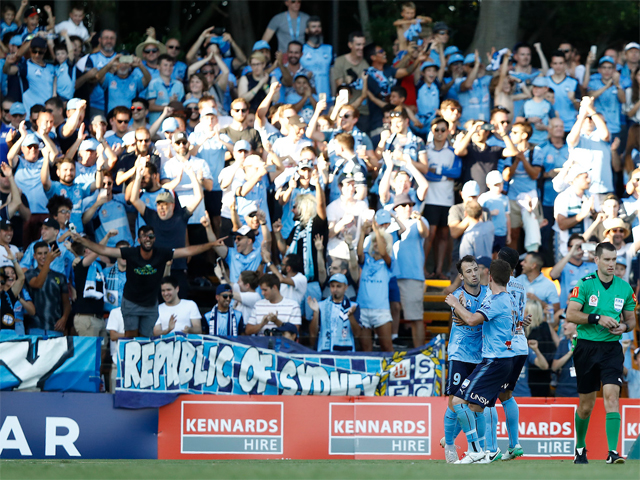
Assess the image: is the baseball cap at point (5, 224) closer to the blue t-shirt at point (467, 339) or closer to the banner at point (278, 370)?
the banner at point (278, 370)

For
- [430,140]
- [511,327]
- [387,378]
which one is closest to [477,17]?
[430,140]

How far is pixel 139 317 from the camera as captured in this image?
40.6ft

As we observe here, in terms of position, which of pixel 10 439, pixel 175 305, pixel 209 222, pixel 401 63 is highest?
pixel 401 63

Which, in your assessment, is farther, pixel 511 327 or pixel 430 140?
pixel 430 140

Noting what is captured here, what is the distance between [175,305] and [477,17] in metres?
11.8

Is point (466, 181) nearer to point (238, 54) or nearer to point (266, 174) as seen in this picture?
point (266, 174)

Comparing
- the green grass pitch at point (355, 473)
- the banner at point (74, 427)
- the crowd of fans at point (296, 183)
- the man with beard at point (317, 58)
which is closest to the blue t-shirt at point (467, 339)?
the green grass pitch at point (355, 473)


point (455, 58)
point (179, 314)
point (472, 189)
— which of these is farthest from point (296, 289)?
point (455, 58)

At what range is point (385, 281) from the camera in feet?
42.7

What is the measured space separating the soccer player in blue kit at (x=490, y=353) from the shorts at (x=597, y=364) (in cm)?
84

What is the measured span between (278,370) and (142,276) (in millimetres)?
2138

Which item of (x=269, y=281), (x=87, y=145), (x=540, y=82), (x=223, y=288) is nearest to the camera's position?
(x=269, y=281)

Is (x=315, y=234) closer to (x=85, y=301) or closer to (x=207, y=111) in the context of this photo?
(x=207, y=111)

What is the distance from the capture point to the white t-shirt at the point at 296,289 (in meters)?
12.8
